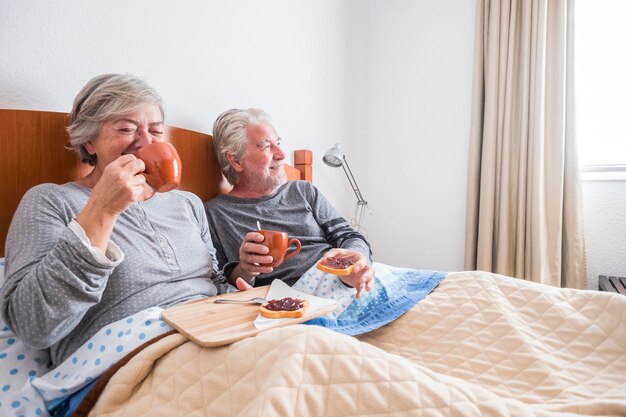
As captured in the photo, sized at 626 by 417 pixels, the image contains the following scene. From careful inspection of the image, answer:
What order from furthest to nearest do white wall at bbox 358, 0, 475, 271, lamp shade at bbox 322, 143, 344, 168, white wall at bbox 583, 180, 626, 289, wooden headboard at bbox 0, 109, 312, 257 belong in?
white wall at bbox 358, 0, 475, 271 → white wall at bbox 583, 180, 626, 289 → lamp shade at bbox 322, 143, 344, 168 → wooden headboard at bbox 0, 109, 312, 257

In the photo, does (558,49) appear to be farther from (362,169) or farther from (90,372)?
(90,372)

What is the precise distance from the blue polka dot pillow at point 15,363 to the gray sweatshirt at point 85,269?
0.10 ft

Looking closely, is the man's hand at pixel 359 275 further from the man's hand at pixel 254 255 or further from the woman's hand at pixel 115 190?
the woman's hand at pixel 115 190

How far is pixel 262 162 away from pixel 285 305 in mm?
785

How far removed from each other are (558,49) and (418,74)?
0.87 meters

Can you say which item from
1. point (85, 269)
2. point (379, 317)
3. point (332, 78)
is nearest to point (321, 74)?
point (332, 78)

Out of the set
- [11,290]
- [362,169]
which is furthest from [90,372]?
[362,169]

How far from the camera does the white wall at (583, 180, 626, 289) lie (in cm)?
229

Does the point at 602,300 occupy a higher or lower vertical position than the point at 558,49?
lower

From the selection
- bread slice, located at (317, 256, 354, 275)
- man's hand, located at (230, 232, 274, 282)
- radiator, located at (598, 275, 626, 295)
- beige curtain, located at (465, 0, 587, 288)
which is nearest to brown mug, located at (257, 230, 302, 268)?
man's hand, located at (230, 232, 274, 282)

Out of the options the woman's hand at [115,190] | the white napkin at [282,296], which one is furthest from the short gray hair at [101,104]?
the white napkin at [282,296]

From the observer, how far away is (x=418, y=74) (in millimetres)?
2885

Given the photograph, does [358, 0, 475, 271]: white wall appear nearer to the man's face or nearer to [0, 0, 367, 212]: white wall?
[0, 0, 367, 212]: white wall

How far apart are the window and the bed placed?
1770 millimetres
